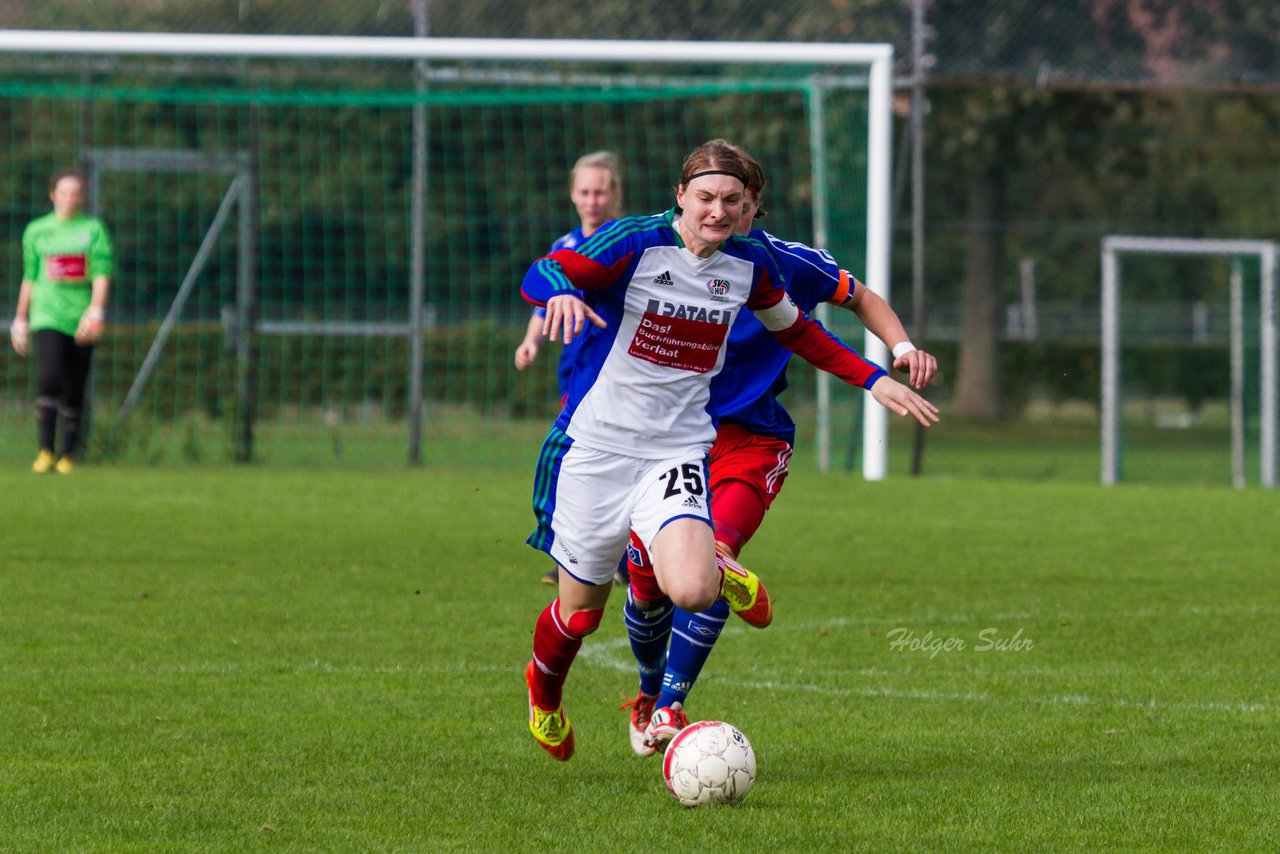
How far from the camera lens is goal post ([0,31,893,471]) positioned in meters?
14.8

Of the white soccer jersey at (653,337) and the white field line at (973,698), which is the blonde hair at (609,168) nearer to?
the white field line at (973,698)

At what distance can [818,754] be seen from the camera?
17.0ft

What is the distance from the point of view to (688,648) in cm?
538

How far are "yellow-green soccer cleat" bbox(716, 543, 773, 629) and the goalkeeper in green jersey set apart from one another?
374 inches

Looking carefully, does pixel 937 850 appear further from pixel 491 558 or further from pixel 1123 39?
pixel 1123 39

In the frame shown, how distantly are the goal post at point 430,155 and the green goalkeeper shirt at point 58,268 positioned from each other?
1.50 metres

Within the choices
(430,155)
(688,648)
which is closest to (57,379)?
(430,155)

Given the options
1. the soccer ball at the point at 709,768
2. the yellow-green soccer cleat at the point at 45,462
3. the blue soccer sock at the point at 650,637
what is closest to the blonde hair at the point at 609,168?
the blue soccer sock at the point at 650,637

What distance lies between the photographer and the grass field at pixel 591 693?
171 inches

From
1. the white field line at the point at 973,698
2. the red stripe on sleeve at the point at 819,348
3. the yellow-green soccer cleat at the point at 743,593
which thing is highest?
the red stripe on sleeve at the point at 819,348

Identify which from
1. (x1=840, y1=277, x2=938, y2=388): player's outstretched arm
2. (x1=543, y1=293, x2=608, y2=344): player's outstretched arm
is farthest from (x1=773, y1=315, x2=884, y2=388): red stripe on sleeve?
(x1=543, y1=293, x2=608, y2=344): player's outstretched arm

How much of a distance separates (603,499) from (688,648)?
2.03 ft

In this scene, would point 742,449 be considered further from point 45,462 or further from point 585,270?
point 45,462

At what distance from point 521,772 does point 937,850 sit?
4.23 ft
